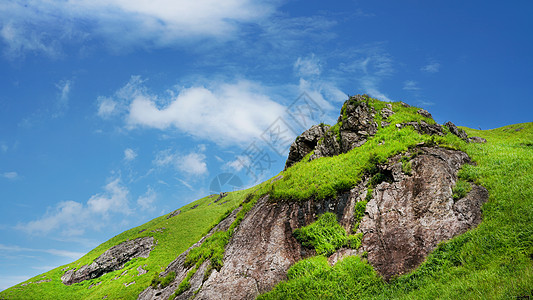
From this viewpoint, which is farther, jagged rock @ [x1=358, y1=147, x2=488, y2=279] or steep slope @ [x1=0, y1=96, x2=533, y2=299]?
jagged rock @ [x1=358, y1=147, x2=488, y2=279]

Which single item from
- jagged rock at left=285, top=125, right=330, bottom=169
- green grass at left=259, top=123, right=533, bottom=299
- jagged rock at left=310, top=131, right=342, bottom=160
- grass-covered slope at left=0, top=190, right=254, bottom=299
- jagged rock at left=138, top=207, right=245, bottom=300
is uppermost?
jagged rock at left=285, top=125, right=330, bottom=169

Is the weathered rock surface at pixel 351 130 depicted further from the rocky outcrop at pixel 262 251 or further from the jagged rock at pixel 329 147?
the rocky outcrop at pixel 262 251

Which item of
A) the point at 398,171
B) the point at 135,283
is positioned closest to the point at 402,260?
the point at 398,171

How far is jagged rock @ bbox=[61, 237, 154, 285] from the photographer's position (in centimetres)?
4259

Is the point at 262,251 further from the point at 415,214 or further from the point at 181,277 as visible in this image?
the point at 415,214

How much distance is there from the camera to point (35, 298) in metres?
38.2

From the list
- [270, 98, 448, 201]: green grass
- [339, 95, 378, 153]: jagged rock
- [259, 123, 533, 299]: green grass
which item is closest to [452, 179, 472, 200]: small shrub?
[259, 123, 533, 299]: green grass

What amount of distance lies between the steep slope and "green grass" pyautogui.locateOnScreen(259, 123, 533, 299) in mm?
41

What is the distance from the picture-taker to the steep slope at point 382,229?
9312 millimetres

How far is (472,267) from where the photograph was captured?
8.84m

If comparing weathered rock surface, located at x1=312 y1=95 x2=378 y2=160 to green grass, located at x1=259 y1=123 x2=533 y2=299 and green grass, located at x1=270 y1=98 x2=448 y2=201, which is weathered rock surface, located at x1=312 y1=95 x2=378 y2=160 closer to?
green grass, located at x1=270 y1=98 x2=448 y2=201

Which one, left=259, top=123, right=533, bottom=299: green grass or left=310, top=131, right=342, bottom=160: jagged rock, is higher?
left=310, top=131, right=342, bottom=160: jagged rock

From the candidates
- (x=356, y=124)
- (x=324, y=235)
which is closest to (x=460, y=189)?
(x=324, y=235)

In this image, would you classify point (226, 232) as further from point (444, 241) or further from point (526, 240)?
point (526, 240)
